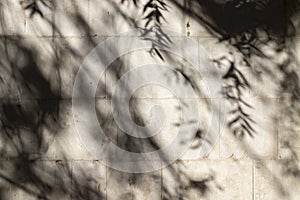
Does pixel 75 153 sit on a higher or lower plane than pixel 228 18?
lower

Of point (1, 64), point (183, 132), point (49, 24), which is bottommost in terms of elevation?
point (183, 132)

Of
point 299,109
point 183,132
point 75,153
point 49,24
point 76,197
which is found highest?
point 49,24

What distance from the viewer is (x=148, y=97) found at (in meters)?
5.54

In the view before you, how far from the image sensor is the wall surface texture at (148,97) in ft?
18.0

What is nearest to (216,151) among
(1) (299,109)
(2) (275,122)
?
(2) (275,122)

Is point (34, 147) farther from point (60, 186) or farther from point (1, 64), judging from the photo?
point (1, 64)

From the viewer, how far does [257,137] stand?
18.3 ft

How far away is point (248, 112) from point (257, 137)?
1.38 ft

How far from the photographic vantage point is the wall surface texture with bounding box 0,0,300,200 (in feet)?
18.0

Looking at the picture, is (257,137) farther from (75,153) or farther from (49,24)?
(49,24)

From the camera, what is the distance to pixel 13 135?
5535 mm

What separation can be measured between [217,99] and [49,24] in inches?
113

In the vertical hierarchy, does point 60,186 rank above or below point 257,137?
below

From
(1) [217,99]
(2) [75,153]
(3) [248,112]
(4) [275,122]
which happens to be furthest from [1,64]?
(4) [275,122]
